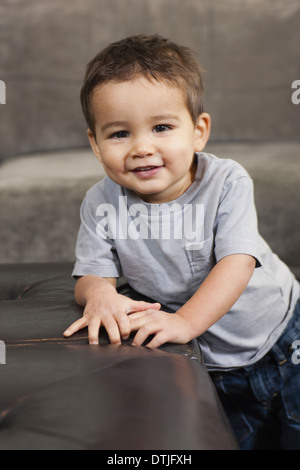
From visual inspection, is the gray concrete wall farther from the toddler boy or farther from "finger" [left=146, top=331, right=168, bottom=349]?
"finger" [left=146, top=331, right=168, bottom=349]

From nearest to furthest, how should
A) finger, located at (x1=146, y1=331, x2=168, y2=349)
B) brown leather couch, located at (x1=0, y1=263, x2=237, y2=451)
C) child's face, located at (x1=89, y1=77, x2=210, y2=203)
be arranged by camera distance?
brown leather couch, located at (x1=0, y1=263, x2=237, y2=451) → finger, located at (x1=146, y1=331, x2=168, y2=349) → child's face, located at (x1=89, y1=77, x2=210, y2=203)

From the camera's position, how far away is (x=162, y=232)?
1038 mm

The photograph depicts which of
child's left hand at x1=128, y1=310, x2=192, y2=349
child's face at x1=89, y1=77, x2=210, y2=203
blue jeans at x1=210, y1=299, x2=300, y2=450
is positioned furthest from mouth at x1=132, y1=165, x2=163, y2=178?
blue jeans at x1=210, y1=299, x2=300, y2=450

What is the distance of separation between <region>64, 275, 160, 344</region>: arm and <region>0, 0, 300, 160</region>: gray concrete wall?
1.41m

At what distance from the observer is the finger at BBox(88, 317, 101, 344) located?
80cm

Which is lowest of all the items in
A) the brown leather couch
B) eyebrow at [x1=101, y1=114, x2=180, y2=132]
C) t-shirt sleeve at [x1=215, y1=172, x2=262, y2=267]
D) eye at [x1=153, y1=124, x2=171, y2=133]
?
the brown leather couch

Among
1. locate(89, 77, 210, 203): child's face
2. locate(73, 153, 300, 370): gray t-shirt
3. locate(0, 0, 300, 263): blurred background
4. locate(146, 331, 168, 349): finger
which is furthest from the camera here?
locate(0, 0, 300, 263): blurred background

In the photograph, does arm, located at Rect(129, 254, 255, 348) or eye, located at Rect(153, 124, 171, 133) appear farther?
eye, located at Rect(153, 124, 171, 133)

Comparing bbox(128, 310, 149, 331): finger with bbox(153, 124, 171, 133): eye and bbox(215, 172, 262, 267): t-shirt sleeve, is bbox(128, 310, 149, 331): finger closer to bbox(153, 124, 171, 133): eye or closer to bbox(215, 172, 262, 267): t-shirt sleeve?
bbox(215, 172, 262, 267): t-shirt sleeve

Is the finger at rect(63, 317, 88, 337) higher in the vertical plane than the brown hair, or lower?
lower

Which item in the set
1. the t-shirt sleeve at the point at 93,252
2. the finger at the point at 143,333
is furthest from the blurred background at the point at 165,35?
the finger at the point at 143,333

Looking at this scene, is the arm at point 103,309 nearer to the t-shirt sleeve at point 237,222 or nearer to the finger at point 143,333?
the finger at point 143,333

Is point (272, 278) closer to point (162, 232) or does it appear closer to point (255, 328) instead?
point (255, 328)

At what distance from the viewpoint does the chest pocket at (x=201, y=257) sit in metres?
1.03
